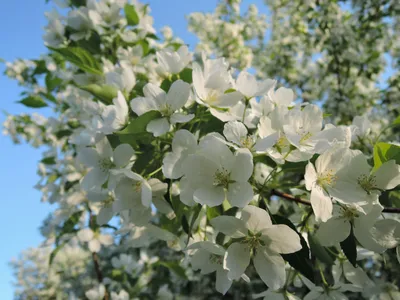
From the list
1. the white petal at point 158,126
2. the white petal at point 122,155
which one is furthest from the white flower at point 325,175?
the white petal at point 122,155

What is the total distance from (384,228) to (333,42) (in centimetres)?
394

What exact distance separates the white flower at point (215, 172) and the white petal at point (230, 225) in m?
0.04

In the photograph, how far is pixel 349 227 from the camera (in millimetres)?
1041

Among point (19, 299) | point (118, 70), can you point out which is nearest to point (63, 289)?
point (19, 299)

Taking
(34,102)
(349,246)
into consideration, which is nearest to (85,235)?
(34,102)

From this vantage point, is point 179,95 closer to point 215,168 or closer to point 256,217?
point 215,168

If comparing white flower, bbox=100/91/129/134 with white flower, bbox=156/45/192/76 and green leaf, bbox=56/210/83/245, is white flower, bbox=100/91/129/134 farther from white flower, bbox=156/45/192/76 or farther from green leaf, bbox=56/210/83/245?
→ green leaf, bbox=56/210/83/245

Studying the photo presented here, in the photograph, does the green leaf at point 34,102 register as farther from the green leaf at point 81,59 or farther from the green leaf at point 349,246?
the green leaf at point 349,246

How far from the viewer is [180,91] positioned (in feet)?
3.94

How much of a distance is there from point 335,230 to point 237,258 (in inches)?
11.3

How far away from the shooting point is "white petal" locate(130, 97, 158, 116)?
1.21 metres

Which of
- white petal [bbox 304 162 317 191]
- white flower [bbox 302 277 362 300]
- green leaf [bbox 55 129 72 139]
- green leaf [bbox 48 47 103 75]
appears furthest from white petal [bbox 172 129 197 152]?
green leaf [bbox 55 129 72 139]

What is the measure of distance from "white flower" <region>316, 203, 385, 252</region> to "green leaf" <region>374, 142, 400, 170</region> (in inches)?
5.4

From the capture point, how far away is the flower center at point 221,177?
3.33 ft
